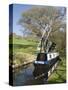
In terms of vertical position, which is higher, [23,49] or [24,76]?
[23,49]

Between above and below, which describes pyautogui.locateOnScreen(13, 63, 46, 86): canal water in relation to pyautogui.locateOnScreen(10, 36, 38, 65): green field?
below

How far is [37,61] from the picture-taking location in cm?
185

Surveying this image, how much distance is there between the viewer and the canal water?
5.83ft

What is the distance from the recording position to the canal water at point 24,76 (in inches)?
70.0

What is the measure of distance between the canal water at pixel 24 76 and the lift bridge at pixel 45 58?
0.11 feet

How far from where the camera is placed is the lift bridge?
72.8 inches

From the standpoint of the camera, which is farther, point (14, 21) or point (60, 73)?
point (60, 73)

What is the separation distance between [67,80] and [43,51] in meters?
0.31

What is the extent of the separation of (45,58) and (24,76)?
0.22m

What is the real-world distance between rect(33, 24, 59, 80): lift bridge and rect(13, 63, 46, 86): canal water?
33mm

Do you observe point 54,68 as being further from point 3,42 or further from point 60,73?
point 3,42

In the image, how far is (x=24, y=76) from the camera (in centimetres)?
180

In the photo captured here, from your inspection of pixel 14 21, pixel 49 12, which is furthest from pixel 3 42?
pixel 49 12

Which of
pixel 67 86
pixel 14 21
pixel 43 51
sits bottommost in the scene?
pixel 67 86
